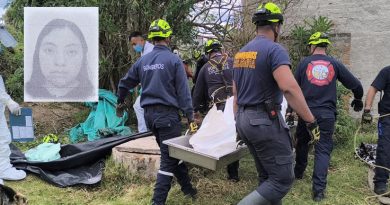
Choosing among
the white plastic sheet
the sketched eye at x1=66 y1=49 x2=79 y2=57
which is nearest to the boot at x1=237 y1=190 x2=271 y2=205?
the white plastic sheet

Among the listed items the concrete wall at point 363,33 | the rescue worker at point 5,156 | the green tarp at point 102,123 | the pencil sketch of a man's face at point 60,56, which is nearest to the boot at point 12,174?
the rescue worker at point 5,156

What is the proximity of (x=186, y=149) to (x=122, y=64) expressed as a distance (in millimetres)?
4311

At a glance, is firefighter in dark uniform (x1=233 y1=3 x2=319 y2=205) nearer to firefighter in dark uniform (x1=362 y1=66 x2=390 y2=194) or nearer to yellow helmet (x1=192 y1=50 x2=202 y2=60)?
firefighter in dark uniform (x1=362 y1=66 x2=390 y2=194)

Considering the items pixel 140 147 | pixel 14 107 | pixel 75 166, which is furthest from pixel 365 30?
pixel 14 107

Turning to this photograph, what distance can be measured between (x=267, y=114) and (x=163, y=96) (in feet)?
3.83

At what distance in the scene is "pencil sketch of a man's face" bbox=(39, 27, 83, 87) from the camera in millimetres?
6367

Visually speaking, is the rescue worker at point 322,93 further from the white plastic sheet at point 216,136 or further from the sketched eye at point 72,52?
the sketched eye at point 72,52

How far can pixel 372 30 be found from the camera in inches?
317

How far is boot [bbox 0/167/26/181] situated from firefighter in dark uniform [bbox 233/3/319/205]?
9.85 ft

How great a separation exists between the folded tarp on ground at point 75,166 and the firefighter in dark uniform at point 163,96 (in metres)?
1.21

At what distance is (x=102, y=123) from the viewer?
683cm

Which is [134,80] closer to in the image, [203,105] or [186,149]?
[186,149]

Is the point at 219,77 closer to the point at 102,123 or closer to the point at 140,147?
the point at 140,147

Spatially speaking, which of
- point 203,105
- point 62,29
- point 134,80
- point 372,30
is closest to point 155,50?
point 134,80
